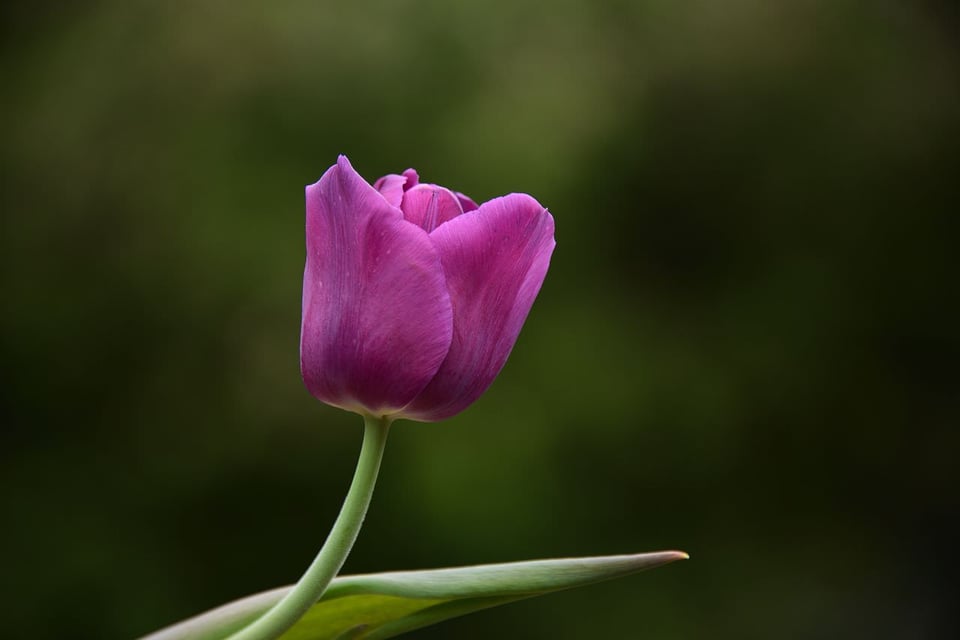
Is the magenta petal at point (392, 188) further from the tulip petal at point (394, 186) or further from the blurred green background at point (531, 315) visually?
the blurred green background at point (531, 315)

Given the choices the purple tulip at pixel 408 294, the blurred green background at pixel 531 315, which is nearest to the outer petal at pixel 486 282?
the purple tulip at pixel 408 294

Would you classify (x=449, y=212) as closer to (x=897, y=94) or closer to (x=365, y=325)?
(x=365, y=325)

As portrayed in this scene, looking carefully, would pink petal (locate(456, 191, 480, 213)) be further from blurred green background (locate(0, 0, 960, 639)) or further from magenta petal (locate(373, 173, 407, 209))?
blurred green background (locate(0, 0, 960, 639))

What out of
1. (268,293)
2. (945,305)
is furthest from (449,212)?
(945,305)

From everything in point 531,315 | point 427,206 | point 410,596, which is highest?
point 531,315

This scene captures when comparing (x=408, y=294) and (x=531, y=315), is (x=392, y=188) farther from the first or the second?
(x=531, y=315)

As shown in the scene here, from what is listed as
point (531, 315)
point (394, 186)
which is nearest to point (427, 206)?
point (394, 186)

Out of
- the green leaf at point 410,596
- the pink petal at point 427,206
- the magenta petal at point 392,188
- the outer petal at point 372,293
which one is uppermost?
the magenta petal at point 392,188

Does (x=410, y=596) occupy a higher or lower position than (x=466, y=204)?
lower

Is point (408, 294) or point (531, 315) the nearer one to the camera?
point (408, 294)
